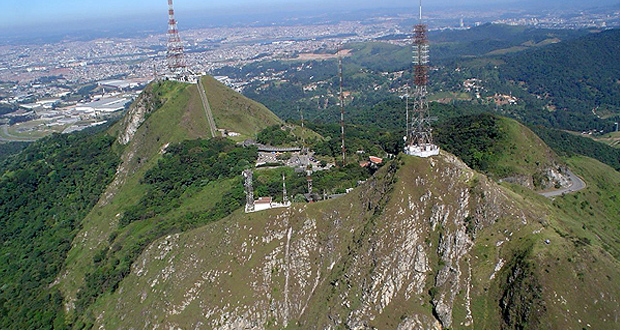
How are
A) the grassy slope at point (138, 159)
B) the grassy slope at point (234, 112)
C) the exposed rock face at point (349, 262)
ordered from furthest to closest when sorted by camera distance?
1. the grassy slope at point (234, 112)
2. the grassy slope at point (138, 159)
3. the exposed rock face at point (349, 262)

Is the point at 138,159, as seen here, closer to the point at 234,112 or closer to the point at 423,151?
the point at 234,112

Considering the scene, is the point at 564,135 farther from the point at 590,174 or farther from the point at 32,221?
the point at 32,221

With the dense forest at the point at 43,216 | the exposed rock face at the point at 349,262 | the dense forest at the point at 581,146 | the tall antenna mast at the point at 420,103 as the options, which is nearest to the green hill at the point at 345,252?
the exposed rock face at the point at 349,262

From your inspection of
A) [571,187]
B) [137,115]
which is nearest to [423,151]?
[571,187]

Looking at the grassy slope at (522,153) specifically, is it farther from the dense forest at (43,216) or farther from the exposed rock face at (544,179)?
the dense forest at (43,216)

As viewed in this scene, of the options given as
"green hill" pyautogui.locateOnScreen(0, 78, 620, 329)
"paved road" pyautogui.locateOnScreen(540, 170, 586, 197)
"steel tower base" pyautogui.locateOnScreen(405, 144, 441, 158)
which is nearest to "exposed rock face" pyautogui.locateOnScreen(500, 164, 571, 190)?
"paved road" pyautogui.locateOnScreen(540, 170, 586, 197)

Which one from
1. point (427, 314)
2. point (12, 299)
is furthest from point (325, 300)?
point (12, 299)
